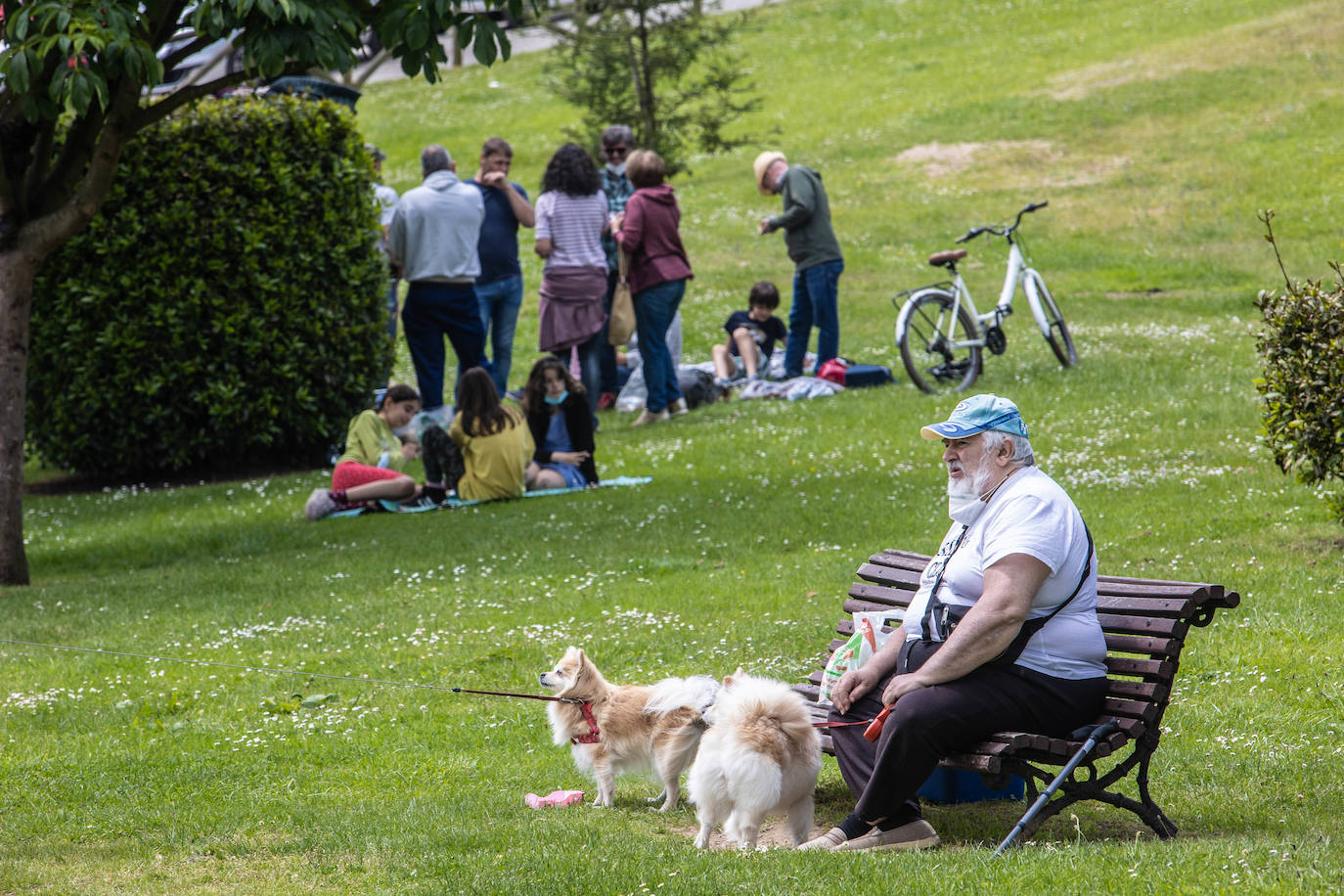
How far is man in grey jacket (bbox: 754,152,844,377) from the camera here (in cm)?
1524

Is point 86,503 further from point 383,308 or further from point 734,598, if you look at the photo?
point 734,598

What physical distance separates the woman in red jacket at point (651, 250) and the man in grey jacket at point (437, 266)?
4.83ft

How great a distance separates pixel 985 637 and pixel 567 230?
9.53 m

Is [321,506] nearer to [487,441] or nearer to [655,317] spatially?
[487,441]

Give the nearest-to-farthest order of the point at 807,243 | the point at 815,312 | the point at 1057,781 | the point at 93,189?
the point at 1057,781 < the point at 93,189 < the point at 807,243 < the point at 815,312

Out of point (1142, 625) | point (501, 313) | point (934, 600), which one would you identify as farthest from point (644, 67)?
point (1142, 625)

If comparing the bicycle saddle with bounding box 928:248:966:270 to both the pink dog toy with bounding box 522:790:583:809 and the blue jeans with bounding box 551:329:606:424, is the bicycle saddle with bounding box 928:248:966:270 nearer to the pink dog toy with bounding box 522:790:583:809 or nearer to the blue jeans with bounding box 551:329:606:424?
the blue jeans with bounding box 551:329:606:424

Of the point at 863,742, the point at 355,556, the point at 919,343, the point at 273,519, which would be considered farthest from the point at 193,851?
the point at 919,343

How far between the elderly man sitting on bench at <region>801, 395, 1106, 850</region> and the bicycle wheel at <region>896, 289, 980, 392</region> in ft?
31.2

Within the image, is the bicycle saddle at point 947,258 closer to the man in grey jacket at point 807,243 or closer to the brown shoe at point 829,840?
the man in grey jacket at point 807,243

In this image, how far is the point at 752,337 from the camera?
16.8 metres

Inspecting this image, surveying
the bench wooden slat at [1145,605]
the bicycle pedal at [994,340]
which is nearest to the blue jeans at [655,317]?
the bicycle pedal at [994,340]

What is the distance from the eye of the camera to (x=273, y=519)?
12086 millimetres

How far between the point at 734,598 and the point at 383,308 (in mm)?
7751
